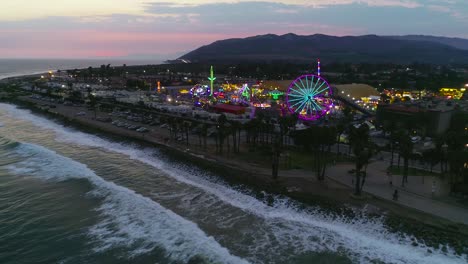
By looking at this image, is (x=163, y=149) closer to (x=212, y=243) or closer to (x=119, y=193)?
(x=119, y=193)

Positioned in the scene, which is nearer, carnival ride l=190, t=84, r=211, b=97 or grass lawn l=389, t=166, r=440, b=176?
grass lawn l=389, t=166, r=440, b=176

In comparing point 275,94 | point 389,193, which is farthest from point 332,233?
point 275,94

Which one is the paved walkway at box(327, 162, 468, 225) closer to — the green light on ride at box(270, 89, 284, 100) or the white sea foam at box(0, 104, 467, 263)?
the white sea foam at box(0, 104, 467, 263)

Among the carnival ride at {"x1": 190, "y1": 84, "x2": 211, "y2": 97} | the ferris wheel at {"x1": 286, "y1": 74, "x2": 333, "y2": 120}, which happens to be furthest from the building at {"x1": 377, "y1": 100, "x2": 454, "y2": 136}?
the carnival ride at {"x1": 190, "y1": 84, "x2": 211, "y2": 97}

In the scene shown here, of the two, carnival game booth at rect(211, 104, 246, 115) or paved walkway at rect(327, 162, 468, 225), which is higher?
carnival game booth at rect(211, 104, 246, 115)

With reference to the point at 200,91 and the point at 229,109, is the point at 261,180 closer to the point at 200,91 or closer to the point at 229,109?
the point at 229,109
